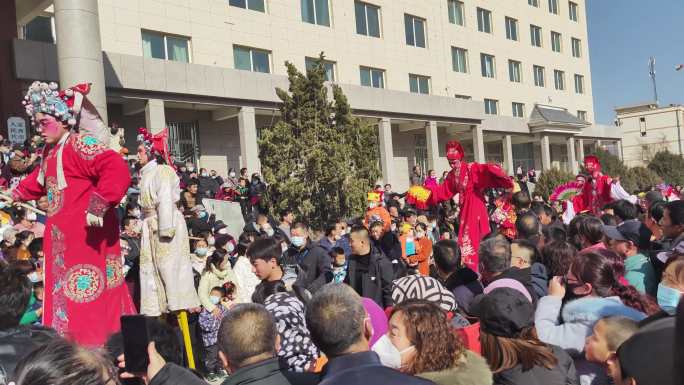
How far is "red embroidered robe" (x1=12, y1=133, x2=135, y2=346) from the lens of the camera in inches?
161

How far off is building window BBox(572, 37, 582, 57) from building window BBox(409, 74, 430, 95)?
1929 centimetres

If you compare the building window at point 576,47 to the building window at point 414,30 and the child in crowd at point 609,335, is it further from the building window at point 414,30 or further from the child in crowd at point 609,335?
the child in crowd at point 609,335

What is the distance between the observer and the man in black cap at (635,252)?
4.61m

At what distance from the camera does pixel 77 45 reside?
13.0 m

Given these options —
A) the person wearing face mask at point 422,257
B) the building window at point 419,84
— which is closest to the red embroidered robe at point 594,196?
the person wearing face mask at point 422,257

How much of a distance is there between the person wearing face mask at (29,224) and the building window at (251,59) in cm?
1451

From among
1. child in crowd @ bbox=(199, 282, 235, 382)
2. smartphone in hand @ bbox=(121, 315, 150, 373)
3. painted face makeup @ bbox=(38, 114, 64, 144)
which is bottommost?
child in crowd @ bbox=(199, 282, 235, 382)

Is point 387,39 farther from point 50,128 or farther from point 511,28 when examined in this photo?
point 50,128

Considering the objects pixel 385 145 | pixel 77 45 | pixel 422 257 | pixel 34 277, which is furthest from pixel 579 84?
pixel 34 277

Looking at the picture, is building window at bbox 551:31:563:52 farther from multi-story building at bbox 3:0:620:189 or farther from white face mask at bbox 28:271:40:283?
white face mask at bbox 28:271:40:283

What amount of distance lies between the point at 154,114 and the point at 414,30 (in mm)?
17065

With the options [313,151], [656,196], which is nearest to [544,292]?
[656,196]

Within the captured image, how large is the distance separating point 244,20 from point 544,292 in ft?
68.3

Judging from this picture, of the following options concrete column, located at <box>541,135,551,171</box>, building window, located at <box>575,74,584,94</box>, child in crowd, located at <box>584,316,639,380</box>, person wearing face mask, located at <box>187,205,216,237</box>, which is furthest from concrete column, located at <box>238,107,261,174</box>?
building window, located at <box>575,74,584,94</box>
